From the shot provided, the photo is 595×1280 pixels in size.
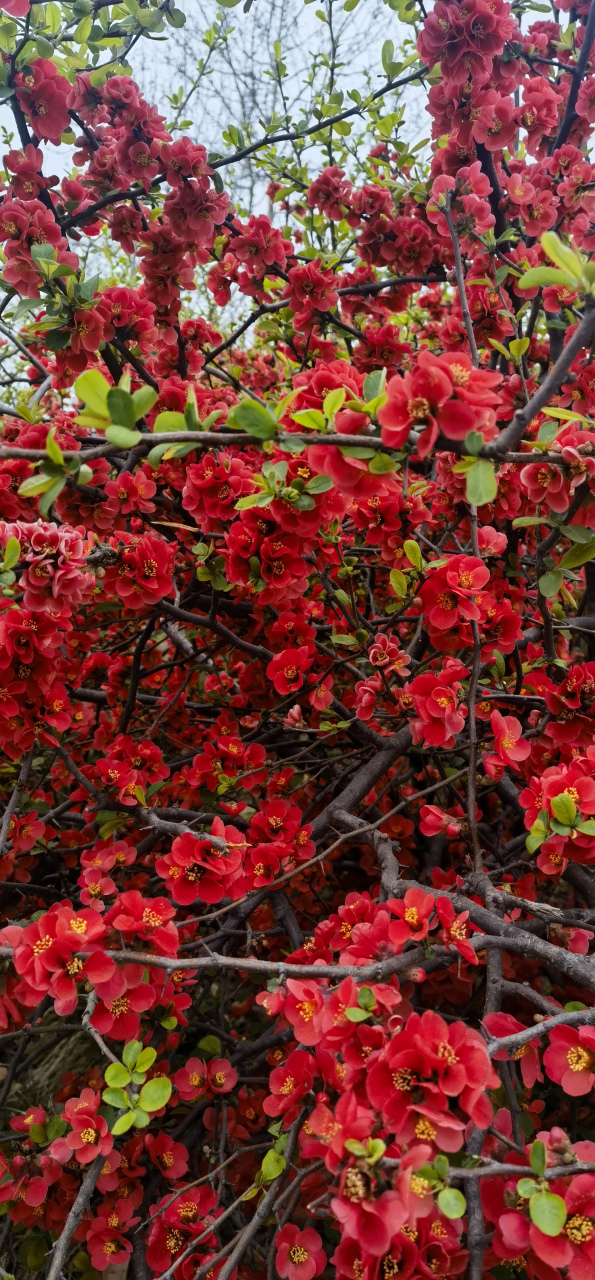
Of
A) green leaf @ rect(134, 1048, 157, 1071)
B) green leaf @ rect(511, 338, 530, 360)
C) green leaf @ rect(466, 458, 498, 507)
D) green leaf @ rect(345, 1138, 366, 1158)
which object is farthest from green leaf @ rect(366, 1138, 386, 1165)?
green leaf @ rect(511, 338, 530, 360)

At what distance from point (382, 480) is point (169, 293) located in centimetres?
117

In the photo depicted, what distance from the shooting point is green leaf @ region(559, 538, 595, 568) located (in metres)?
1.04

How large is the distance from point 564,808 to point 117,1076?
65cm

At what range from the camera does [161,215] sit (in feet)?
5.91

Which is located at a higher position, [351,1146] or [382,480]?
[382,480]

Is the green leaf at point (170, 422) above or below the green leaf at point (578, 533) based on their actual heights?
above

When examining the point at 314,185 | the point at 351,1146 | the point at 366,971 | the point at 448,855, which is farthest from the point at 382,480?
the point at 314,185

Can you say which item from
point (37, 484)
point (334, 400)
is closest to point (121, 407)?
point (37, 484)

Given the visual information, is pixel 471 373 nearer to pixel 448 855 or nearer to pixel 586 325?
pixel 586 325

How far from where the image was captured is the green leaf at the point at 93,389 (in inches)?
26.6

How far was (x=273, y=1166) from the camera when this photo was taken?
90cm

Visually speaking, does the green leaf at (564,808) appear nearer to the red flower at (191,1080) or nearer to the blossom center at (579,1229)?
the blossom center at (579,1229)

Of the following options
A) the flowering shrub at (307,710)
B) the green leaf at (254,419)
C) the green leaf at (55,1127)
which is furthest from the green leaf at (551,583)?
the green leaf at (55,1127)

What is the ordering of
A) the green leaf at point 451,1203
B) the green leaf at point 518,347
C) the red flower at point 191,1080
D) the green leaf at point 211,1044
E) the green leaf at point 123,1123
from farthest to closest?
the green leaf at point 211,1044 < the green leaf at point 518,347 < the red flower at point 191,1080 < the green leaf at point 123,1123 < the green leaf at point 451,1203
